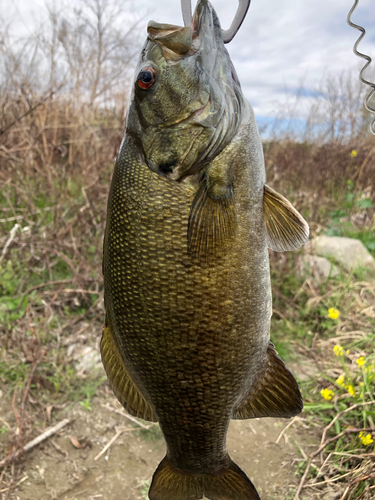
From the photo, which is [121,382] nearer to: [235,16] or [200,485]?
[200,485]

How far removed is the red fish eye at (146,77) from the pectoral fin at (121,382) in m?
0.80

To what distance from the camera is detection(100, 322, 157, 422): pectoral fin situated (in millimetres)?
1347

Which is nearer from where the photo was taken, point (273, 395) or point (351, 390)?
point (273, 395)

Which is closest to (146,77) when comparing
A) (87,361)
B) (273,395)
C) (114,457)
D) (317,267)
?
(273,395)

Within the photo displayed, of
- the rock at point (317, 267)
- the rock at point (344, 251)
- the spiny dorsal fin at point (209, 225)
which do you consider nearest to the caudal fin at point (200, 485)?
the spiny dorsal fin at point (209, 225)

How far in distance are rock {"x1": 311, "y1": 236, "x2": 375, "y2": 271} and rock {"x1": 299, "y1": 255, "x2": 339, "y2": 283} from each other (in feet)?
0.44

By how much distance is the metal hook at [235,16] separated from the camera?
3.66 feet

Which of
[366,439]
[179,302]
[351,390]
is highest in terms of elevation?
[179,302]

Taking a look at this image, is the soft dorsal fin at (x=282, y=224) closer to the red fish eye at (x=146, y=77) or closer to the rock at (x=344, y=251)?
the red fish eye at (x=146, y=77)

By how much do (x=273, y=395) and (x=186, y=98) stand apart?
1.02 metres

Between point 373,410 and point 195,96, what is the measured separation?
2460 mm

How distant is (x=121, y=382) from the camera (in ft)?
4.47

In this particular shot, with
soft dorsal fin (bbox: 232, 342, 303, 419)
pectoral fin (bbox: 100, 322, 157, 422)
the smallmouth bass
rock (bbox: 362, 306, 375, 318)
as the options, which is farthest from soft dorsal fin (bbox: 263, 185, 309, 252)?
rock (bbox: 362, 306, 375, 318)

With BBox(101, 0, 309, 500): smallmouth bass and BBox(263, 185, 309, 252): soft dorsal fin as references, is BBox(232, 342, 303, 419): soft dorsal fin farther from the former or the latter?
BBox(263, 185, 309, 252): soft dorsal fin
